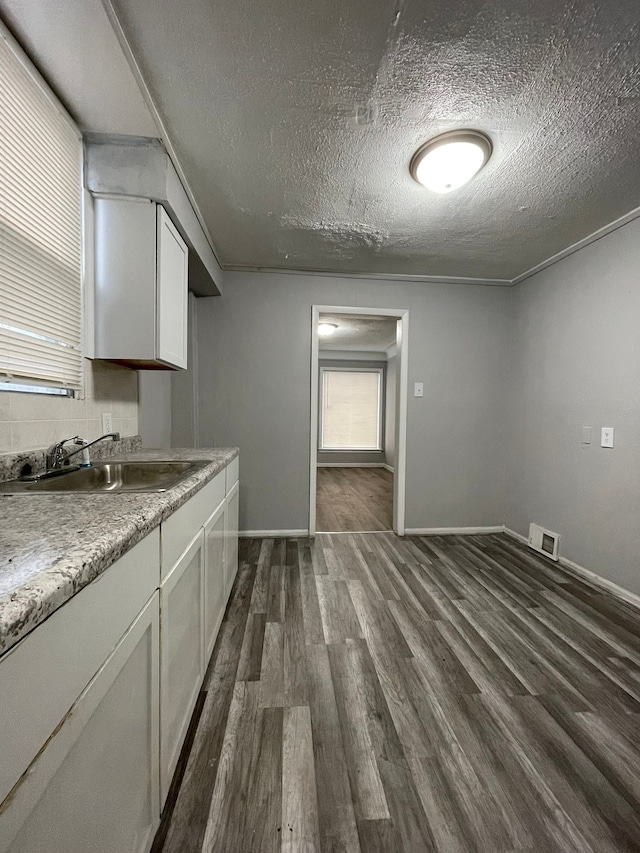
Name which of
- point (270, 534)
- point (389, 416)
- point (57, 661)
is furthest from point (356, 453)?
point (57, 661)

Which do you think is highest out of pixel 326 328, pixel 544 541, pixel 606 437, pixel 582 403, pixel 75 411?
pixel 326 328

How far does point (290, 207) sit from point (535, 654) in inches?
109

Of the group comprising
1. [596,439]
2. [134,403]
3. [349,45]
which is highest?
[349,45]

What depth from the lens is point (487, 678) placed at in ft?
5.08

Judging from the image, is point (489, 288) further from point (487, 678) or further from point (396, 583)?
point (487, 678)

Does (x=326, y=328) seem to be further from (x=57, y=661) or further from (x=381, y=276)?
(x=57, y=661)

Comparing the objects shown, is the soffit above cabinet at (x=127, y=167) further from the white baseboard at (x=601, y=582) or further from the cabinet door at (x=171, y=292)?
the white baseboard at (x=601, y=582)

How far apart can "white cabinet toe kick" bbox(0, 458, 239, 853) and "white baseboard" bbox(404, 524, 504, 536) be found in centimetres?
244

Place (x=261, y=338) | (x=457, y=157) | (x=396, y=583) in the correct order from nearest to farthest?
(x=457, y=157), (x=396, y=583), (x=261, y=338)

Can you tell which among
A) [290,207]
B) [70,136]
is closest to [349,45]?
[290,207]

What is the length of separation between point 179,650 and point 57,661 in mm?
707

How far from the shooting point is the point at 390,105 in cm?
143

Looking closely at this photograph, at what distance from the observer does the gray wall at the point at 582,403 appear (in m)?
2.23

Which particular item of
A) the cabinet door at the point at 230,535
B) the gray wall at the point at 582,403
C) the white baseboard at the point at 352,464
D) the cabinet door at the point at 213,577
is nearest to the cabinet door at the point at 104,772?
the cabinet door at the point at 213,577
